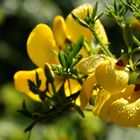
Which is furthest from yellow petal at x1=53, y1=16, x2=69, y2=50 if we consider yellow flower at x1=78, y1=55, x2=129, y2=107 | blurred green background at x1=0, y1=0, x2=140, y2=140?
blurred green background at x1=0, y1=0, x2=140, y2=140

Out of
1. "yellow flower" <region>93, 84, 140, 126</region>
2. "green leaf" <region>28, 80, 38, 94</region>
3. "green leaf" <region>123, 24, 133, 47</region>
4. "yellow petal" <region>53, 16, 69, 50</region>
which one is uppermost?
"green leaf" <region>123, 24, 133, 47</region>

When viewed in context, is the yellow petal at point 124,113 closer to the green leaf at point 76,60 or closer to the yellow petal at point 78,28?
the green leaf at point 76,60

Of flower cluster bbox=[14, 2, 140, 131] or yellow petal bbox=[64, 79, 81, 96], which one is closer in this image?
flower cluster bbox=[14, 2, 140, 131]

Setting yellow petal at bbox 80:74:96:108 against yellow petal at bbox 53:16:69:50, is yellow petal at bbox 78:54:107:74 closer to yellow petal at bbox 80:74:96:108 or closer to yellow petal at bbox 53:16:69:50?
yellow petal at bbox 80:74:96:108

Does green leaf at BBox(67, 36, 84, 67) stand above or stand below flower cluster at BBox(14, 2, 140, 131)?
above

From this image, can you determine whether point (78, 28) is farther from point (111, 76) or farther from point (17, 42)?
point (17, 42)

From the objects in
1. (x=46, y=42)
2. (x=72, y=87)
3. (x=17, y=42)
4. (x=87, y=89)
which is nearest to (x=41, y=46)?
(x=46, y=42)

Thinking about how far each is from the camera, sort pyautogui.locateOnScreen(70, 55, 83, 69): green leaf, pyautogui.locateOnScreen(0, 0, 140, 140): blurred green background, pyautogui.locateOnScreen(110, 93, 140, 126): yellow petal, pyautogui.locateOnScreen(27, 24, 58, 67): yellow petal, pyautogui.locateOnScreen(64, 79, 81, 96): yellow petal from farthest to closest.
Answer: pyautogui.locateOnScreen(0, 0, 140, 140): blurred green background → pyautogui.locateOnScreen(27, 24, 58, 67): yellow petal → pyautogui.locateOnScreen(64, 79, 81, 96): yellow petal → pyautogui.locateOnScreen(70, 55, 83, 69): green leaf → pyautogui.locateOnScreen(110, 93, 140, 126): yellow petal

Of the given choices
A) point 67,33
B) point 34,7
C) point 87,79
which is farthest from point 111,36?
point 87,79

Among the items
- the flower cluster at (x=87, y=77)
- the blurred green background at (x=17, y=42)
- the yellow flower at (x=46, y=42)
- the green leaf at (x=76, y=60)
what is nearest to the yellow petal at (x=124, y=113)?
the flower cluster at (x=87, y=77)
